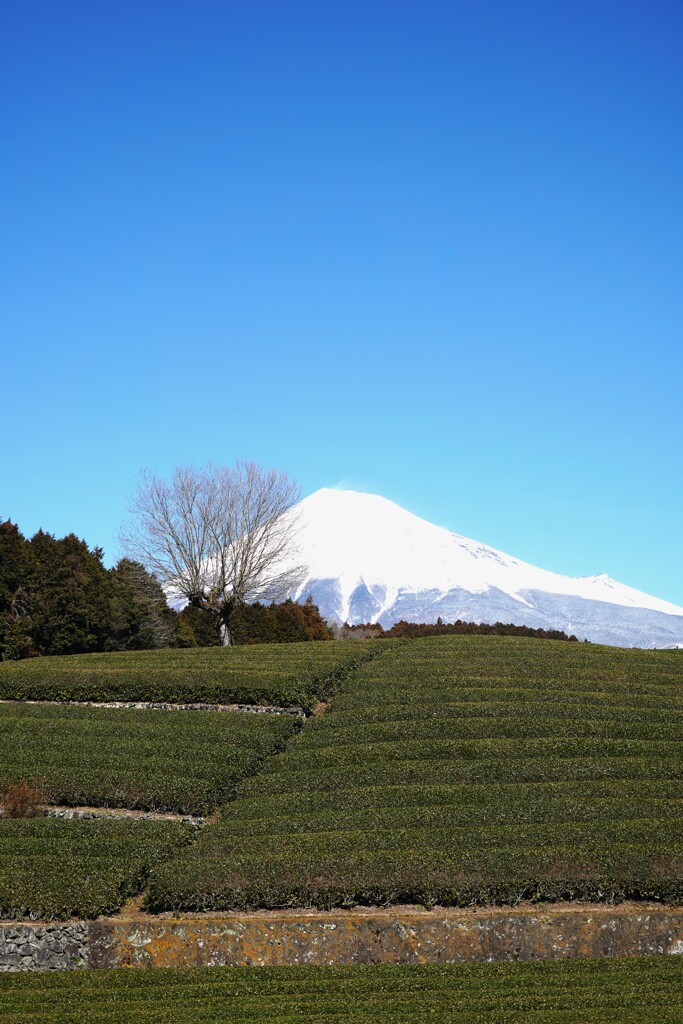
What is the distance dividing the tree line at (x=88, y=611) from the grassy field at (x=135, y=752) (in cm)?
2231

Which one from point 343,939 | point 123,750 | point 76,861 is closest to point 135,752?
point 123,750

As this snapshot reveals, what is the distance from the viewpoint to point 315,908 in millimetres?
19703

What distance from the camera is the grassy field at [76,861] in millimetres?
19359

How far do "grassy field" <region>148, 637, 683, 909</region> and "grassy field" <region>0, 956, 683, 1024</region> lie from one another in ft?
12.4

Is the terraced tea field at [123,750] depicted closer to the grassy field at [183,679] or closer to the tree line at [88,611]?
the grassy field at [183,679]

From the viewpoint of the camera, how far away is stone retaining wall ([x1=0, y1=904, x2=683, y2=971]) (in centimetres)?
1859

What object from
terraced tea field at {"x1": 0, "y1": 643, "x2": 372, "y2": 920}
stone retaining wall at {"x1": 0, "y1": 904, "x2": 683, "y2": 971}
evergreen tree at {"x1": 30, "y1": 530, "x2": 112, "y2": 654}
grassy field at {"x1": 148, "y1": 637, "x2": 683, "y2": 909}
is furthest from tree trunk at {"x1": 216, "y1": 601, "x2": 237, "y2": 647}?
stone retaining wall at {"x1": 0, "y1": 904, "x2": 683, "y2": 971}

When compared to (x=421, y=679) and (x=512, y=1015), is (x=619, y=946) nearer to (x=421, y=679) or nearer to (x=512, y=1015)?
(x=512, y=1015)

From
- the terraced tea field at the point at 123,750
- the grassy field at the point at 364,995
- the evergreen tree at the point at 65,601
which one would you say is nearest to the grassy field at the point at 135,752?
the terraced tea field at the point at 123,750

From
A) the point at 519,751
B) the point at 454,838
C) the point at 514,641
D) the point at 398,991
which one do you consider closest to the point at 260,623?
the point at 514,641

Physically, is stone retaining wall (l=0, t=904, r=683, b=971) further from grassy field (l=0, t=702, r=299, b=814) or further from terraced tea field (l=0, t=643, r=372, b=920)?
grassy field (l=0, t=702, r=299, b=814)

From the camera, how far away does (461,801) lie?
2425cm

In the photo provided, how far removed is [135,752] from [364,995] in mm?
15716

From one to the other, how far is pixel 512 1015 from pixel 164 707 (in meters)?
23.8
